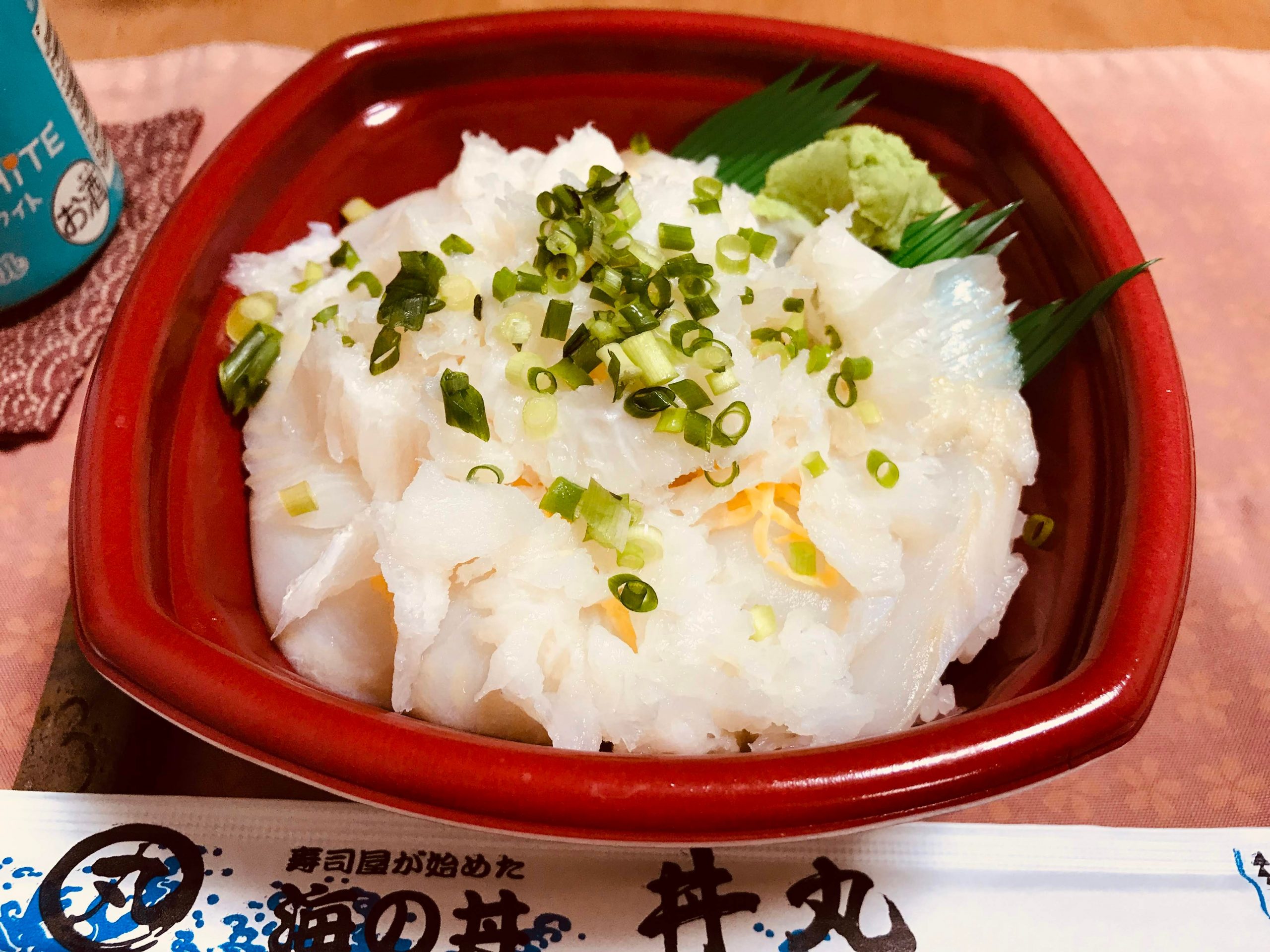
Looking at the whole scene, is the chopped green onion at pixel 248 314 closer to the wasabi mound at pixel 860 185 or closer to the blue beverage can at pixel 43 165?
the blue beverage can at pixel 43 165

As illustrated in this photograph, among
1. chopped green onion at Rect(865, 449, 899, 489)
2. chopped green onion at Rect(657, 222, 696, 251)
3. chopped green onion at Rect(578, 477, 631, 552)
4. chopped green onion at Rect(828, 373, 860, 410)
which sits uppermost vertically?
chopped green onion at Rect(657, 222, 696, 251)

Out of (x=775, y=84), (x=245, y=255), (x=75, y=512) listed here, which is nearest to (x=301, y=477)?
(x=75, y=512)

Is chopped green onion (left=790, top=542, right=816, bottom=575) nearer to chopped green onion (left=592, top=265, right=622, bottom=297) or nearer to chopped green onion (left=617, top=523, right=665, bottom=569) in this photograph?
chopped green onion (left=617, top=523, right=665, bottom=569)

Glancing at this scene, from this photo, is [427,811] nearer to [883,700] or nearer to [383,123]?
[883,700]

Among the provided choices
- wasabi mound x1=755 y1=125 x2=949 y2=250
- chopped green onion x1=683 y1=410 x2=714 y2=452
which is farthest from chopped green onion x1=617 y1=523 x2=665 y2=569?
wasabi mound x1=755 y1=125 x2=949 y2=250

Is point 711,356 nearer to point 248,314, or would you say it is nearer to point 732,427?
point 732,427

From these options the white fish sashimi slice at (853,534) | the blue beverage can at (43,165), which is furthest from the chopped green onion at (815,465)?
the blue beverage can at (43,165)
